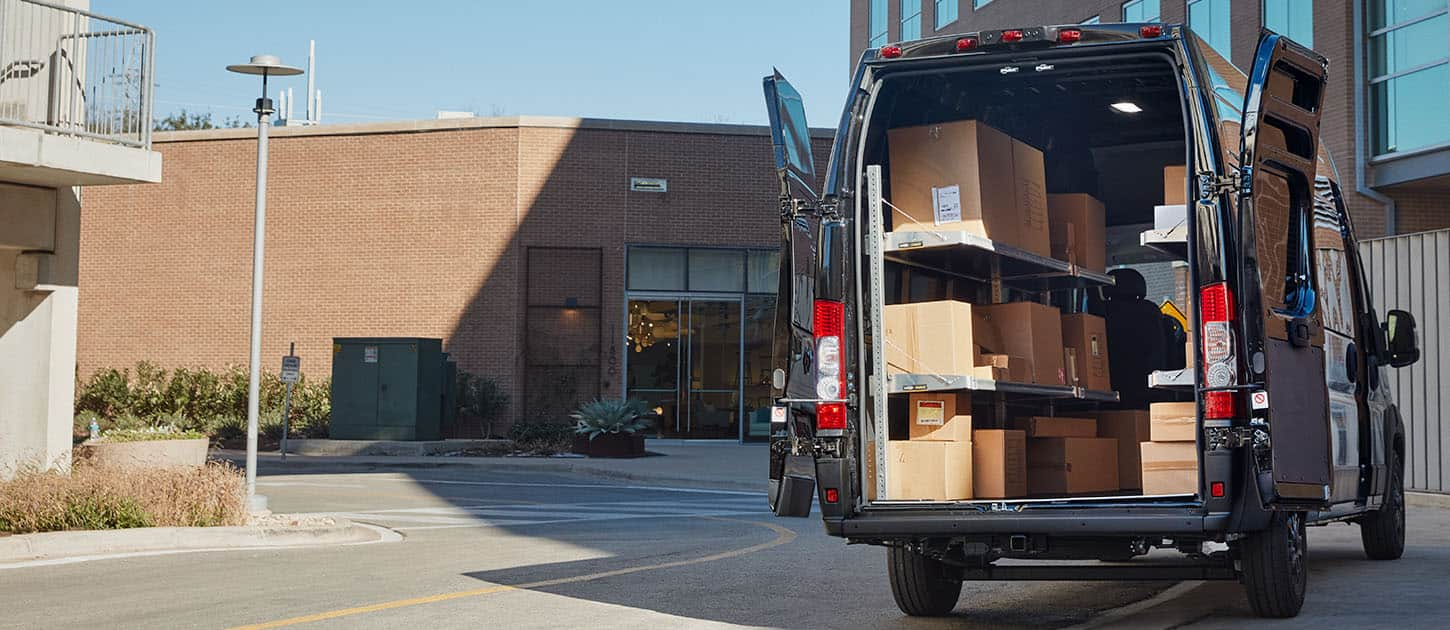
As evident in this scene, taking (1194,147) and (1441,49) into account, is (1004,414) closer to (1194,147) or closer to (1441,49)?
(1194,147)

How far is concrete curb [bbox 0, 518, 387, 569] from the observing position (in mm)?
12312

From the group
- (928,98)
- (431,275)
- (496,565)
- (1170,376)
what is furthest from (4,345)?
(431,275)

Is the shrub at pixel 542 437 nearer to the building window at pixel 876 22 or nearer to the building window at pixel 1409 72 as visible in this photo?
the building window at pixel 876 22

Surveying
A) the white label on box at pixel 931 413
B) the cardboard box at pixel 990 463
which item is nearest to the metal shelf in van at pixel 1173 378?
the cardboard box at pixel 990 463

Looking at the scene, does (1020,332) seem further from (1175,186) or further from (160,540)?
(160,540)

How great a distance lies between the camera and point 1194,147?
7523 millimetres

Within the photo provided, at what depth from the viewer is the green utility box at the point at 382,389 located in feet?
99.2

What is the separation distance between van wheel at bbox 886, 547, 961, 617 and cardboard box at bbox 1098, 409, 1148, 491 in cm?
157

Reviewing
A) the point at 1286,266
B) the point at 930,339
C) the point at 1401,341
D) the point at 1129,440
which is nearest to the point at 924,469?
the point at 930,339

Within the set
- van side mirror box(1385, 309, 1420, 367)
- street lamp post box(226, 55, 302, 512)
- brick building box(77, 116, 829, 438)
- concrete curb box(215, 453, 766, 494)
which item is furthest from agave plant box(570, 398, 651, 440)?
van side mirror box(1385, 309, 1420, 367)

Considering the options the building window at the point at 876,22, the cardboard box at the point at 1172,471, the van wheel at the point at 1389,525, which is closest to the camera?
the cardboard box at the point at 1172,471

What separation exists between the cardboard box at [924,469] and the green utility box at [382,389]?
22944 millimetres

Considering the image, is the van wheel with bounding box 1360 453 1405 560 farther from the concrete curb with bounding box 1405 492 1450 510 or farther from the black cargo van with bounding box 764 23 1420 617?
the concrete curb with bounding box 1405 492 1450 510

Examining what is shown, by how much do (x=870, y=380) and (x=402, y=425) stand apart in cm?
2334
